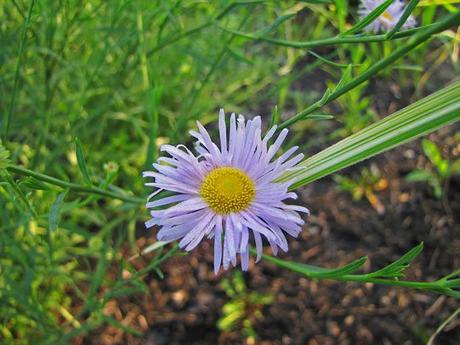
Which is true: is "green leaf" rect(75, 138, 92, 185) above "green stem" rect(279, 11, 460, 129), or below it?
below

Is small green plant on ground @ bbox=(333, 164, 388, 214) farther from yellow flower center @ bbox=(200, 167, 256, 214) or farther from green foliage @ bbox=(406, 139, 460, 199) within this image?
yellow flower center @ bbox=(200, 167, 256, 214)

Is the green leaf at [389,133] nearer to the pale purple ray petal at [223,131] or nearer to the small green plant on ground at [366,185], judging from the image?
the pale purple ray petal at [223,131]

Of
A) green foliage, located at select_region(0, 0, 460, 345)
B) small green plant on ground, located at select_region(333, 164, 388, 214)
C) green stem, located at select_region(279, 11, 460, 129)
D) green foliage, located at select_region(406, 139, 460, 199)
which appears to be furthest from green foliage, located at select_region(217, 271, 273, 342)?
green stem, located at select_region(279, 11, 460, 129)

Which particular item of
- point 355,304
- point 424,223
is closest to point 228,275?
point 355,304

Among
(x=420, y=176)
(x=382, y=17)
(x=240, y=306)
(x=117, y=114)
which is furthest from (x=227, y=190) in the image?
(x=420, y=176)

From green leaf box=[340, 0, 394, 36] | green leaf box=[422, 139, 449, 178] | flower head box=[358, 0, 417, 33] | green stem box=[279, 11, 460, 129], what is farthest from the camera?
green leaf box=[422, 139, 449, 178]

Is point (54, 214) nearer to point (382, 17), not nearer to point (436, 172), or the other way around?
point (382, 17)

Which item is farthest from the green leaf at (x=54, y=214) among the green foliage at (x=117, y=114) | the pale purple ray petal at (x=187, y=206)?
the pale purple ray petal at (x=187, y=206)
